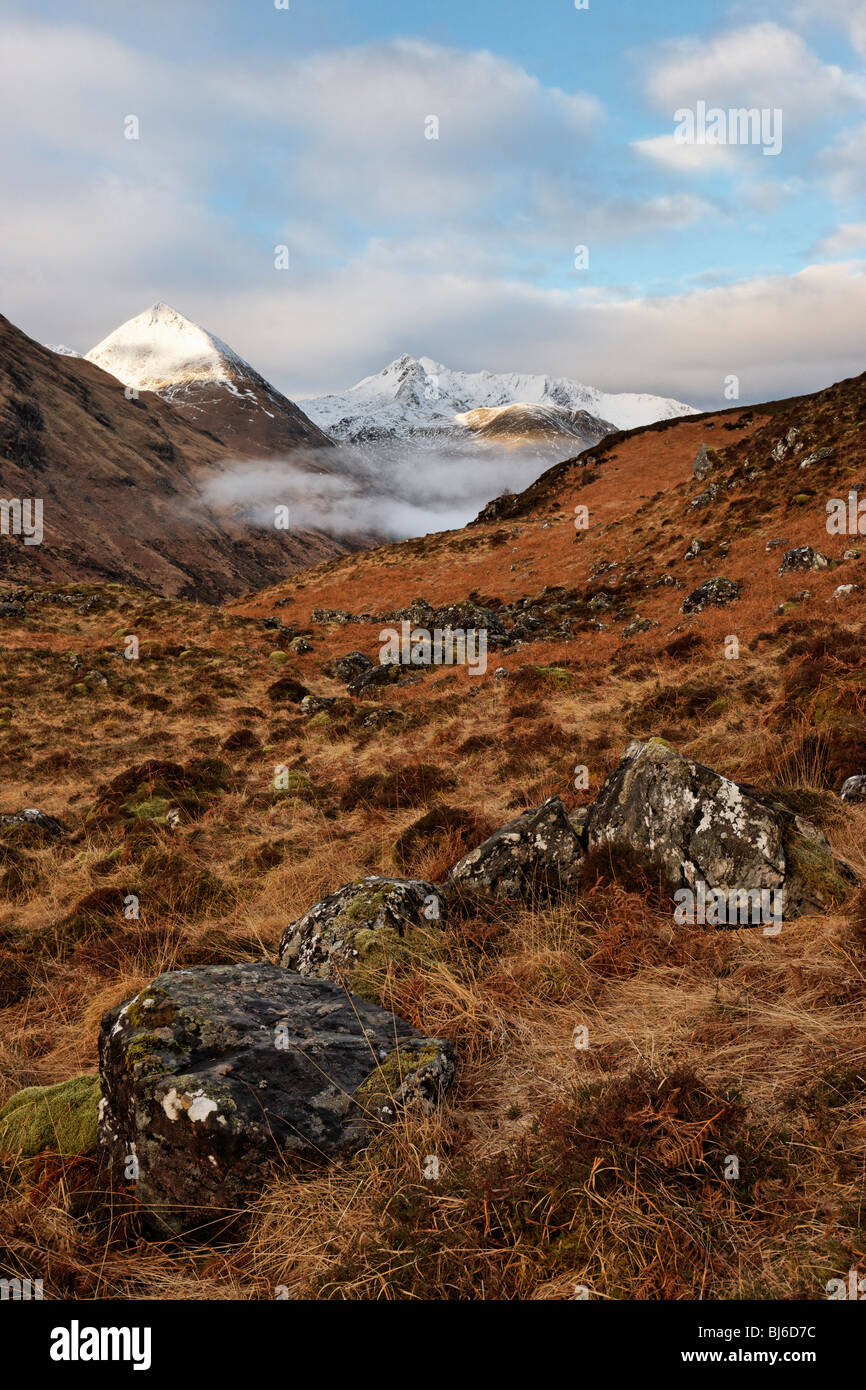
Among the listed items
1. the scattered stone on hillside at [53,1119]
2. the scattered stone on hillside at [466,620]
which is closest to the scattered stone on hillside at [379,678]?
the scattered stone on hillside at [466,620]

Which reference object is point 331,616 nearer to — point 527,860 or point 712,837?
point 527,860

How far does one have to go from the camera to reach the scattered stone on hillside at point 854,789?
701cm

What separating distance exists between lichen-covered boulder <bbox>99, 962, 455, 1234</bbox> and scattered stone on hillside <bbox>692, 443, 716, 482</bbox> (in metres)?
45.8

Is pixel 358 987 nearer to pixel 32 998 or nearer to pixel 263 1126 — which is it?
pixel 263 1126

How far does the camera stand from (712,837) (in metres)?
5.47

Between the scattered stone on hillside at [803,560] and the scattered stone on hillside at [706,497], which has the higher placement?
the scattered stone on hillside at [706,497]

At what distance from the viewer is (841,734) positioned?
27.0 feet

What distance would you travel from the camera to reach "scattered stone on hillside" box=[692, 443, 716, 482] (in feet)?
141

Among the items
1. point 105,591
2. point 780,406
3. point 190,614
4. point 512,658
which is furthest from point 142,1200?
point 780,406

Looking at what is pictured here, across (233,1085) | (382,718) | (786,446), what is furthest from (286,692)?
(786,446)

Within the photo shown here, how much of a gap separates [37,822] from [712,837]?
12502mm

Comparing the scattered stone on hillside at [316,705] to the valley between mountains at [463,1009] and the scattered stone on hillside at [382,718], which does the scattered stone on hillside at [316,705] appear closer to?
the scattered stone on hillside at [382,718]

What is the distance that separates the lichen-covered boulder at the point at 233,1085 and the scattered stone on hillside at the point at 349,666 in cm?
2460
